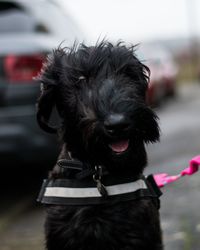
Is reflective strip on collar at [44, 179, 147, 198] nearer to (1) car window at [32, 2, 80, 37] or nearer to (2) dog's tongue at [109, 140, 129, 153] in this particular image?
(2) dog's tongue at [109, 140, 129, 153]

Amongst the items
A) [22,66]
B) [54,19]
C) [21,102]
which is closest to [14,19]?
[22,66]

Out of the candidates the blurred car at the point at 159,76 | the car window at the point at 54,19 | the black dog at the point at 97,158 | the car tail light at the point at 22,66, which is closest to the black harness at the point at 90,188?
the black dog at the point at 97,158

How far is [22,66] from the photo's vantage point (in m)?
6.72

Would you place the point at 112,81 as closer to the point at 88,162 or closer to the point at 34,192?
the point at 88,162

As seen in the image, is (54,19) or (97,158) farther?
(54,19)

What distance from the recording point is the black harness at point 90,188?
408cm

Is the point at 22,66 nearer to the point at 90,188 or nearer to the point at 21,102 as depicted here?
the point at 21,102

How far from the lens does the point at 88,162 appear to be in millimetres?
4109

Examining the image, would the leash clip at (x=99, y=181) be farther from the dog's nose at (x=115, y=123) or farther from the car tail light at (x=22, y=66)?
the car tail light at (x=22, y=66)

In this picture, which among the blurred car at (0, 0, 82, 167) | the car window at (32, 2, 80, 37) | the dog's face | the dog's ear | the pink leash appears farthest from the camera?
the car window at (32, 2, 80, 37)

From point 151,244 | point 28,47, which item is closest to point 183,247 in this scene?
point 151,244

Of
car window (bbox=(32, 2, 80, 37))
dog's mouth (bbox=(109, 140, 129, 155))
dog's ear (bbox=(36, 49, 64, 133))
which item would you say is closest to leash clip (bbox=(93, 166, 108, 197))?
dog's mouth (bbox=(109, 140, 129, 155))

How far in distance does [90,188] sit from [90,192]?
0.09ft

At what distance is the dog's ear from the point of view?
13.9ft
